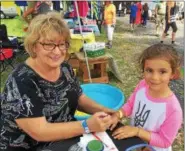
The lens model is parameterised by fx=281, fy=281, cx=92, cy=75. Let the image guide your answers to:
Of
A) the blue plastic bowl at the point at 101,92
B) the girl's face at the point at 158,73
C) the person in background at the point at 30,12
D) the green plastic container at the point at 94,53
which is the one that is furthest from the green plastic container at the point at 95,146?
the person in background at the point at 30,12

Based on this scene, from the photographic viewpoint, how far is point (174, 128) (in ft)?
4.94

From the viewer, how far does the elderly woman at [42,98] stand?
1480mm

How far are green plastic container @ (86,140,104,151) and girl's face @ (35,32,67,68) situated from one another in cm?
50

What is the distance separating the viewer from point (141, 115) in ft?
5.37

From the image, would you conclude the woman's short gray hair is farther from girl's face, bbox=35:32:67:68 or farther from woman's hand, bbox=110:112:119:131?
woman's hand, bbox=110:112:119:131

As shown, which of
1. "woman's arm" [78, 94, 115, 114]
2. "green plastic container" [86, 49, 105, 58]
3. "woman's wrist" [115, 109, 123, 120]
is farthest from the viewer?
"green plastic container" [86, 49, 105, 58]

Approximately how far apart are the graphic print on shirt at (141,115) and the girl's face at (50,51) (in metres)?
0.55

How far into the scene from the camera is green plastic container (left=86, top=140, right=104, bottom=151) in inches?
54.1

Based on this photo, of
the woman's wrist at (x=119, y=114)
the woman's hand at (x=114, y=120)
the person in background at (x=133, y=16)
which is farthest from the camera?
the person in background at (x=133, y=16)

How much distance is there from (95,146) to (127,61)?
17.3 feet

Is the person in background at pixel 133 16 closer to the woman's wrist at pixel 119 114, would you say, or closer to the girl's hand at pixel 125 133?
the woman's wrist at pixel 119 114

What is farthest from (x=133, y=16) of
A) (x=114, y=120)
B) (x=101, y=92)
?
(x=114, y=120)

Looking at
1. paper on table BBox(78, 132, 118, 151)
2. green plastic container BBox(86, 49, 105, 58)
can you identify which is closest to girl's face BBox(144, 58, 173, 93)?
paper on table BBox(78, 132, 118, 151)

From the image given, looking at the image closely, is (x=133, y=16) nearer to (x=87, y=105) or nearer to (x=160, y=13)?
(x=160, y=13)
